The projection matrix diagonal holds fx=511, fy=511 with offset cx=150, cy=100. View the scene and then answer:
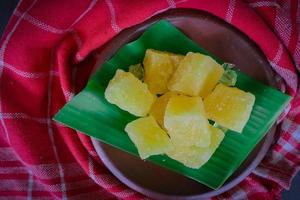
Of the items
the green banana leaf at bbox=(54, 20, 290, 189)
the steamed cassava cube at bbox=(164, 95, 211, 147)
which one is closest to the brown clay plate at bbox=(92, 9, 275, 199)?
the green banana leaf at bbox=(54, 20, 290, 189)

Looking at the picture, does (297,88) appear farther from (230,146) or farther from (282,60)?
(230,146)

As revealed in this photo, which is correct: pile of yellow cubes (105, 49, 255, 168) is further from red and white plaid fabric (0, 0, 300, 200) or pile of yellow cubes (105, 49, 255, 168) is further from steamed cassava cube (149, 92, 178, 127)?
red and white plaid fabric (0, 0, 300, 200)

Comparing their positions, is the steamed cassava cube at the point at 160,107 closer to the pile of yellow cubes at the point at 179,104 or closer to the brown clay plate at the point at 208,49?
the pile of yellow cubes at the point at 179,104

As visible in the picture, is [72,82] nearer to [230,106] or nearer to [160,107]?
[160,107]

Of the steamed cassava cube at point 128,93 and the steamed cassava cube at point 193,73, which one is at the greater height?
the steamed cassava cube at point 193,73

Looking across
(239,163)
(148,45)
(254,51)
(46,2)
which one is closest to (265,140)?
(239,163)

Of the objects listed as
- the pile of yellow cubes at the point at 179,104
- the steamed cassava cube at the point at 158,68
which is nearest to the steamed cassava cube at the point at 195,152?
the pile of yellow cubes at the point at 179,104

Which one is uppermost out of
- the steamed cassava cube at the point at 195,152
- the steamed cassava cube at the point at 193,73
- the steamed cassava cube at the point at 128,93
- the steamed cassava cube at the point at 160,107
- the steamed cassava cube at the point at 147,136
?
the steamed cassava cube at the point at 193,73
